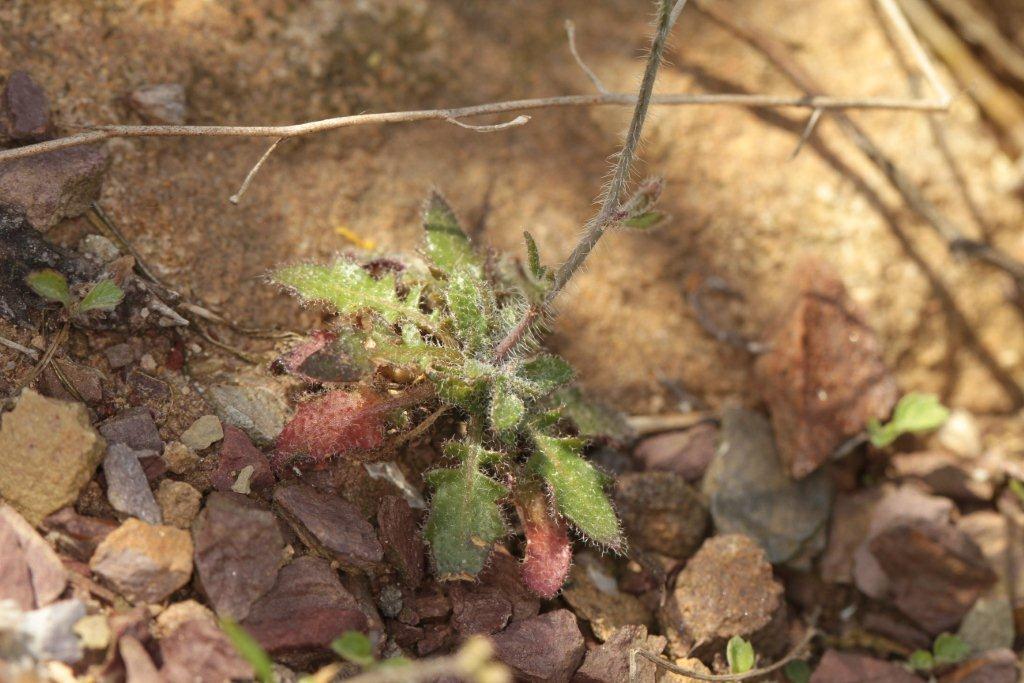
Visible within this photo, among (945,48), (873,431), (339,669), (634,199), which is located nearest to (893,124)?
(945,48)

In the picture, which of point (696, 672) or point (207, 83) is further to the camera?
point (207, 83)

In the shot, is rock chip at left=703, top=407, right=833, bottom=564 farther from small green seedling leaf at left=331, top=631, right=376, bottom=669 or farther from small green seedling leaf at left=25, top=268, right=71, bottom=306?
small green seedling leaf at left=25, top=268, right=71, bottom=306

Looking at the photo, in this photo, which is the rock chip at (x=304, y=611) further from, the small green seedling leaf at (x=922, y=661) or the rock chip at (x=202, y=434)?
the small green seedling leaf at (x=922, y=661)

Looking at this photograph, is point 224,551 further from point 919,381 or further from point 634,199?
point 919,381

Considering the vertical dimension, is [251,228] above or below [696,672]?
above

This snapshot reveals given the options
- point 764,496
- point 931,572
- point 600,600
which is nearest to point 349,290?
point 600,600

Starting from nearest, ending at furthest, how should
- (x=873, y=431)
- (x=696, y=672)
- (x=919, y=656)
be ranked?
1. (x=696, y=672)
2. (x=919, y=656)
3. (x=873, y=431)

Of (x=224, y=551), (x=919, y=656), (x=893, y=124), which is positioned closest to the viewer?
(x=224, y=551)
